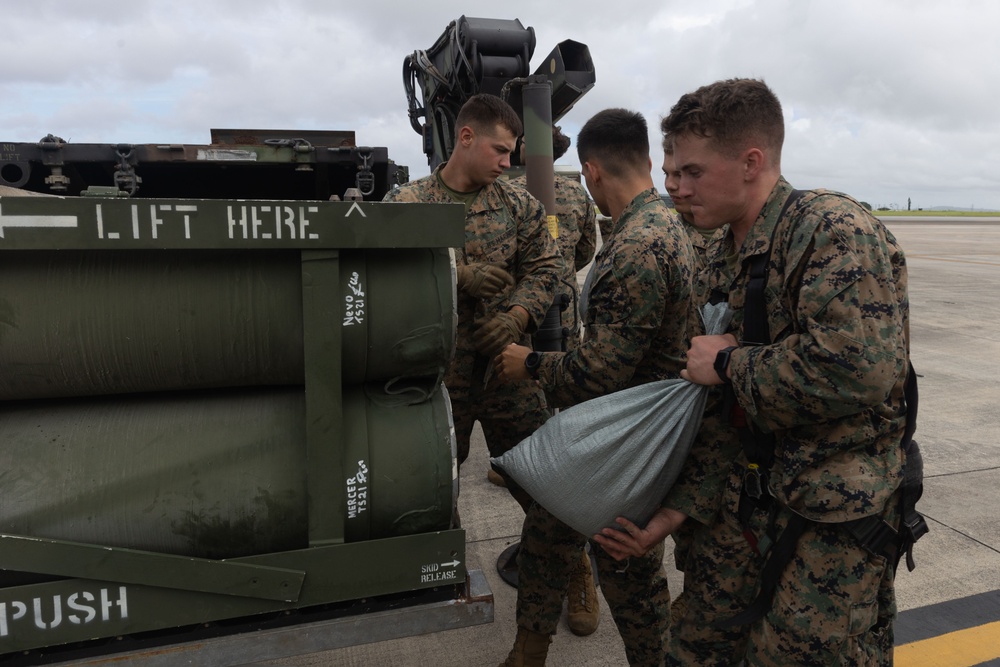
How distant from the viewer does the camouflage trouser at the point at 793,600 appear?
152 centimetres

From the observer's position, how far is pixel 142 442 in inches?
58.9

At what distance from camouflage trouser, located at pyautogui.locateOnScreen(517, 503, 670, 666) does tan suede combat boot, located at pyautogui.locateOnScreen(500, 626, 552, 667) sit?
30 millimetres

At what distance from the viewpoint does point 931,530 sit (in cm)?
351

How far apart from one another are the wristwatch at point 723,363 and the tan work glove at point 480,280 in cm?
116

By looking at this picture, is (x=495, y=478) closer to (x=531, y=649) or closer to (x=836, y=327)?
→ (x=531, y=649)

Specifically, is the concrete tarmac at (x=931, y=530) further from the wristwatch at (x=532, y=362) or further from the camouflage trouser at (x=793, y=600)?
the wristwatch at (x=532, y=362)

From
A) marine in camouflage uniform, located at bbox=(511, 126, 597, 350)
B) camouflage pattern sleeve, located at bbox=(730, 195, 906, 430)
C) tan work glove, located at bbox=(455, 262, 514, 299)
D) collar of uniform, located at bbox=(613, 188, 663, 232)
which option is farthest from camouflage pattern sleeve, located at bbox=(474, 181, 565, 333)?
camouflage pattern sleeve, located at bbox=(730, 195, 906, 430)

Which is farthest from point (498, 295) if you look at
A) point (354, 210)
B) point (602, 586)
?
point (354, 210)

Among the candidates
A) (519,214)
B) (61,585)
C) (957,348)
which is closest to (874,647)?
(61,585)

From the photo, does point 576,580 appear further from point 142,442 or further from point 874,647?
point 142,442

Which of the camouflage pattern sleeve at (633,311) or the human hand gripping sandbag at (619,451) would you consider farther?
the camouflage pattern sleeve at (633,311)

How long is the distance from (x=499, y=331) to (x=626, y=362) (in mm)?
670

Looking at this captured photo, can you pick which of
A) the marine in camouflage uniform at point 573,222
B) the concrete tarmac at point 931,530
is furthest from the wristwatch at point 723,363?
the marine in camouflage uniform at point 573,222

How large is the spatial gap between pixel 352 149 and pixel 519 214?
200 centimetres
